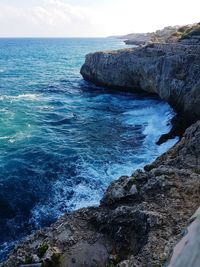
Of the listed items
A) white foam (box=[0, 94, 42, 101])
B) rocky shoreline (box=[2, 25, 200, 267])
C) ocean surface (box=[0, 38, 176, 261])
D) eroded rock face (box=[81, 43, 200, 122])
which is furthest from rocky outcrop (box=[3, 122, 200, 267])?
white foam (box=[0, 94, 42, 101])

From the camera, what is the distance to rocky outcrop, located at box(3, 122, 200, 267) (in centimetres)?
1173

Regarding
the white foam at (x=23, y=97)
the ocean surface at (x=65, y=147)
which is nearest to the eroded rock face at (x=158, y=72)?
the ocean surface at (x=65, y=147)

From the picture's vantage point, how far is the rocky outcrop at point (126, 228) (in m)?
11.7

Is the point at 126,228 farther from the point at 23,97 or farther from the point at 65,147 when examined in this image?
the point at 23,97

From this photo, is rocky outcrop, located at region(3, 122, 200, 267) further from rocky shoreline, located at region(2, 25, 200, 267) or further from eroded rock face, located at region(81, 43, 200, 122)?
eroded rock face, located at region(81, 43, 200, 122)

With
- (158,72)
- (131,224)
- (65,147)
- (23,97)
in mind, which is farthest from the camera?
(23,97)

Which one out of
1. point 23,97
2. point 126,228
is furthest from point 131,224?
point 23,97

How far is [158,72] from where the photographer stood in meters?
42.4

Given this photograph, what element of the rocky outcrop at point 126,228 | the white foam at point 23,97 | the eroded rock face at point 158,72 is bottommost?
the white foam at point 23,97

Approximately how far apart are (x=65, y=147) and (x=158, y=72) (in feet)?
56.8

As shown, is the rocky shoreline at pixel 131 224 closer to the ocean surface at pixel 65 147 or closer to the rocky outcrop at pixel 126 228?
the rocky outcrop at pixel 126 228

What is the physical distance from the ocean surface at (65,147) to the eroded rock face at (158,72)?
225 centimetres

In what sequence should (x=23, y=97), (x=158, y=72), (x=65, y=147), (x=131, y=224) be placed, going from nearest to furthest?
1. (x=131, y=224)
2. (x=65, y=147)
3. (x=158, y=72)
4. (x=23, y=97)

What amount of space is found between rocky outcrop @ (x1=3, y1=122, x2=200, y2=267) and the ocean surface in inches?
241
